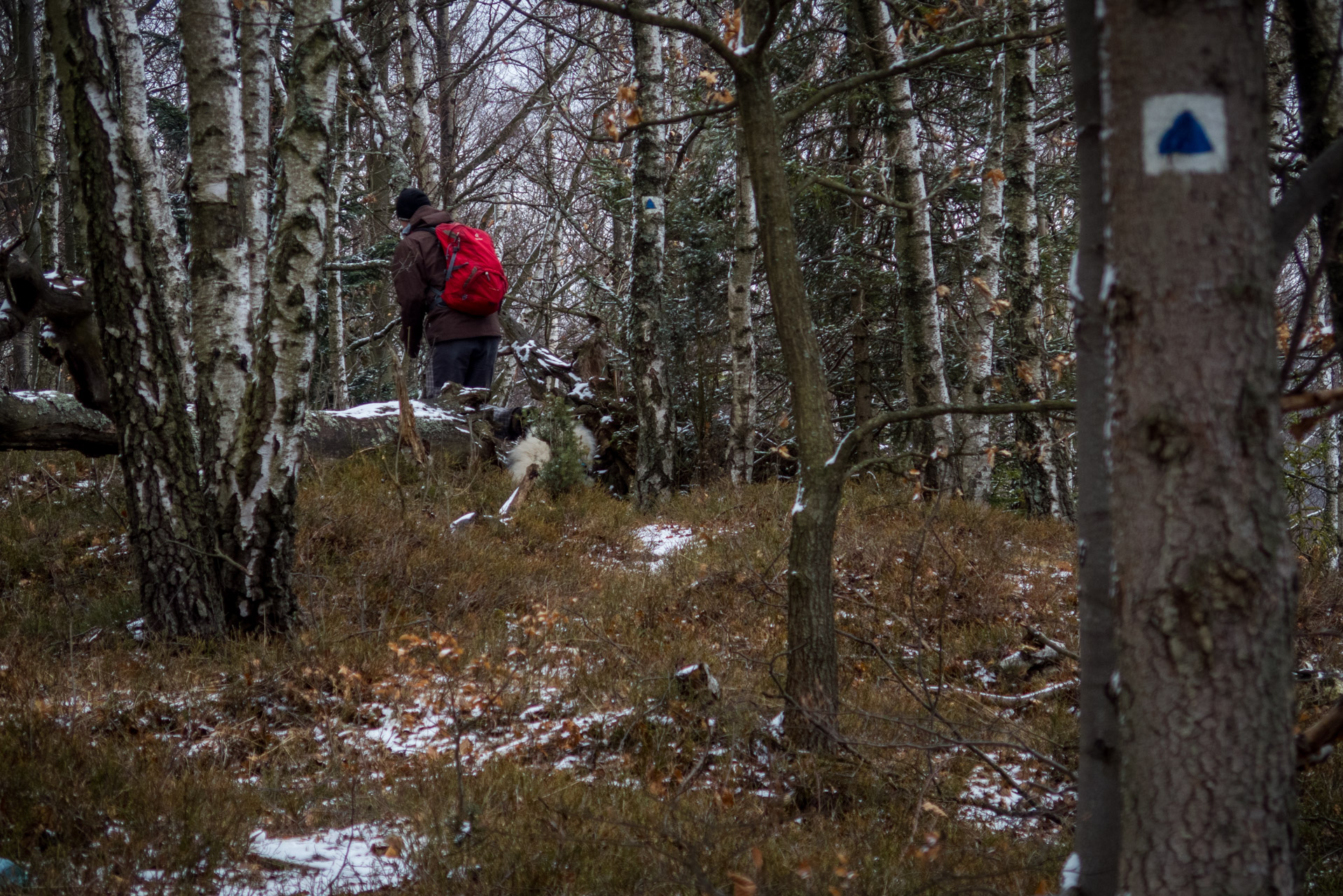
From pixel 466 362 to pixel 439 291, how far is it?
86cm

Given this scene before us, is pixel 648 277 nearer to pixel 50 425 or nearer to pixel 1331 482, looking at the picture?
pixel 50 425

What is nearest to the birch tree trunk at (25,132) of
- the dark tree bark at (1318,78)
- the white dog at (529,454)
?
the white dog at (529,454)

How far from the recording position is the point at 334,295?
11.1 metres

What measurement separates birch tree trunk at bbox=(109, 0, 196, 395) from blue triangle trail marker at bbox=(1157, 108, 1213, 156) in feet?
23.3

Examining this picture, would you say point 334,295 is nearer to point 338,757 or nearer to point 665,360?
point 665,360

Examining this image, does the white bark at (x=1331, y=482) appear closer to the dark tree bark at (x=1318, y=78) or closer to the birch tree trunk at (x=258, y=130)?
the dark tree bark at (x=1318, y=78)

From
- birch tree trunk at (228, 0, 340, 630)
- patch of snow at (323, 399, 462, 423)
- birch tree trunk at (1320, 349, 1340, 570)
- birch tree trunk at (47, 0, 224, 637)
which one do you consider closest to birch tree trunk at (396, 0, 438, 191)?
patch of snow at (323, 399, 462, 423)

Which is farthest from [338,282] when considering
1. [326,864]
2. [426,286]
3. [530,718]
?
[326,864]

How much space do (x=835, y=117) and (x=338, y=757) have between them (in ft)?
29.7

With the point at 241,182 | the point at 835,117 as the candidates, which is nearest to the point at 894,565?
the point at 241,182

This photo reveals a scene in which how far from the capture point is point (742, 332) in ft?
27.5

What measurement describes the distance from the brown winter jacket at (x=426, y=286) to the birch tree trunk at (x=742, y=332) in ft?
7.75

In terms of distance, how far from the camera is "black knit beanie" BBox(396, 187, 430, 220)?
7.54 m

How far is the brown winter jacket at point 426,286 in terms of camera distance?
7.32 m
